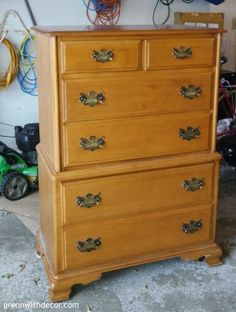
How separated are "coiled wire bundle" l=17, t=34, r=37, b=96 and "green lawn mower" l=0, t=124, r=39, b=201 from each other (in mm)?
346

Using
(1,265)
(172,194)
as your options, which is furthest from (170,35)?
(1,265)

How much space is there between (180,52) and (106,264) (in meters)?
0.94

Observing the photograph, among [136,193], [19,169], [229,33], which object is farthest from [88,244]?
[229,33]

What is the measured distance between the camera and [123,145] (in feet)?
6.00

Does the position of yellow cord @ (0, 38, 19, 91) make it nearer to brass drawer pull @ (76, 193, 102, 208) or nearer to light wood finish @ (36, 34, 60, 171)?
light wood finish @ (36, 34, 60, 171)

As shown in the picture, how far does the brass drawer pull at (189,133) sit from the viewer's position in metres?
1.91

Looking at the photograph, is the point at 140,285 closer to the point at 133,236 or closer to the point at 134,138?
the point at 133,236

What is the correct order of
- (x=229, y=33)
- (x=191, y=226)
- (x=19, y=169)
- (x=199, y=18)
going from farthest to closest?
1. (x=229, y=33)
2. (x=199, y=18)
3. (x=19, y=169)
4. (x=191, y=226)

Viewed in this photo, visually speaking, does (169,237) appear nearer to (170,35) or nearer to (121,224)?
(121,224)

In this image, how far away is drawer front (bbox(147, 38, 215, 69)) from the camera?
1.77 meters

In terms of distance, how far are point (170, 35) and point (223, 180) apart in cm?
163

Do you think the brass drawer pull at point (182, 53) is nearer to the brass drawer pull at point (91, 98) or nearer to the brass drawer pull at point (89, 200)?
the brass drawer pull at point (91, 98)

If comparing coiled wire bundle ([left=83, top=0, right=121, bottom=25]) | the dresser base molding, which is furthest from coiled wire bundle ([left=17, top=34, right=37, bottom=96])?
the dresser base molding

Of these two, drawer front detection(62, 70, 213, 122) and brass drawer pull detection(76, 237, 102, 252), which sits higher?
drawer front detection(62, 70, 213, 122)
